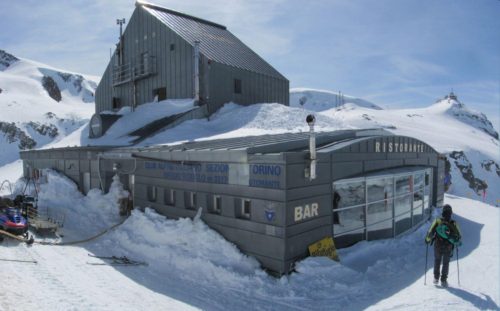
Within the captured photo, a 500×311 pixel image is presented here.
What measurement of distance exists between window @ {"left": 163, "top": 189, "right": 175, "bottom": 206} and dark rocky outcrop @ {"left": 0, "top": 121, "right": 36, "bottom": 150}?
52.2 metres

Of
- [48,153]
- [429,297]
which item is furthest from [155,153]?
[48,153]

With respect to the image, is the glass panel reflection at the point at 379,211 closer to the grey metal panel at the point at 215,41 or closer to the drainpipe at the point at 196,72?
the drainpipe at the point at 196,72

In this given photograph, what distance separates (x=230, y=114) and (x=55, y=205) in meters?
11.9

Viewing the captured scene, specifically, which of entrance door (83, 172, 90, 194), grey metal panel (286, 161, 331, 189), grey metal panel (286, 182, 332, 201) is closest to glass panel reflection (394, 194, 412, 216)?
grey metal panel (286, 182, 332, 201)

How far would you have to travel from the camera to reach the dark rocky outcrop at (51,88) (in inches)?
3511

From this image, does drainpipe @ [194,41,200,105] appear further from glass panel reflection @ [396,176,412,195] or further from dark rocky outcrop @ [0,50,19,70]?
dark rocky outcrop @ [0,50,19,70]

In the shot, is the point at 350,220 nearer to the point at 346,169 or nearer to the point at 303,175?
the point at 346,169

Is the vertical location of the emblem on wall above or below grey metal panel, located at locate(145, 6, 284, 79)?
below

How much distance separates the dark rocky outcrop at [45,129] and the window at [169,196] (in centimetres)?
5850

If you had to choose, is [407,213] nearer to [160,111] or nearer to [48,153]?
[160,111]

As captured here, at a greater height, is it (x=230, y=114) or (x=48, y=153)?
(x=230, y=114)

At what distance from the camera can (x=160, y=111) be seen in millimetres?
25641

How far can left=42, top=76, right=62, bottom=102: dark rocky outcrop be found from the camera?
89188mm

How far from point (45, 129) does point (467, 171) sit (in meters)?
79.3
